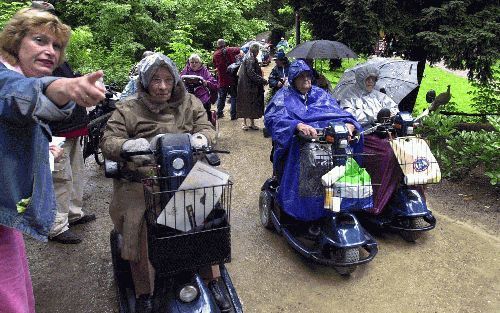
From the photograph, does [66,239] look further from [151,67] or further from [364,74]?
[364,74]

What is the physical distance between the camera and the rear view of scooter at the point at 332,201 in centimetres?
376

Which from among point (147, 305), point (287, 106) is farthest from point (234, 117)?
point (147, 305)

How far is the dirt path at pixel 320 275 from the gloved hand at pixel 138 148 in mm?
1501

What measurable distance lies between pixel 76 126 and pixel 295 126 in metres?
2.29

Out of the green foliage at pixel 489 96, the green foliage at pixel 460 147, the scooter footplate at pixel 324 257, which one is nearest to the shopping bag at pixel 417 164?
the scooter footplate at pixel 324 257

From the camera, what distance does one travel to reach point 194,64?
7.31 m

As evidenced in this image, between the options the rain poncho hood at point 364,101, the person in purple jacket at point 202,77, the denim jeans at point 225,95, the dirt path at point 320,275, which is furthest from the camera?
the denim jeans at point 225,95

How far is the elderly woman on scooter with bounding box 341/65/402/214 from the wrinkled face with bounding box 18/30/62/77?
3.26 metres

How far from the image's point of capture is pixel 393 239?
471 cm

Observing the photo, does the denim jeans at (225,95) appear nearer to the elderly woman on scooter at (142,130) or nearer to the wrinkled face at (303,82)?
the wrinkled face at (303,82)

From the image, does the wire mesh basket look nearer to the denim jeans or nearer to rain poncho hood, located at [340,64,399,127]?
rain poncho hood, located at [340,64,399,127]

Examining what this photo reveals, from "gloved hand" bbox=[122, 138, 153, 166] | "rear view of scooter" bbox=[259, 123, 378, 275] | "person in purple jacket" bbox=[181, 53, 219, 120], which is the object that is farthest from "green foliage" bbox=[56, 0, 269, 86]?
"gloved hand" bbox=[122, 138, 153, 166]

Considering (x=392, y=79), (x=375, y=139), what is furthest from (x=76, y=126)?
(x=392, y=79)

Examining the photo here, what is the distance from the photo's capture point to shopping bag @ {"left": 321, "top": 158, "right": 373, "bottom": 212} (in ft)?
12.2
